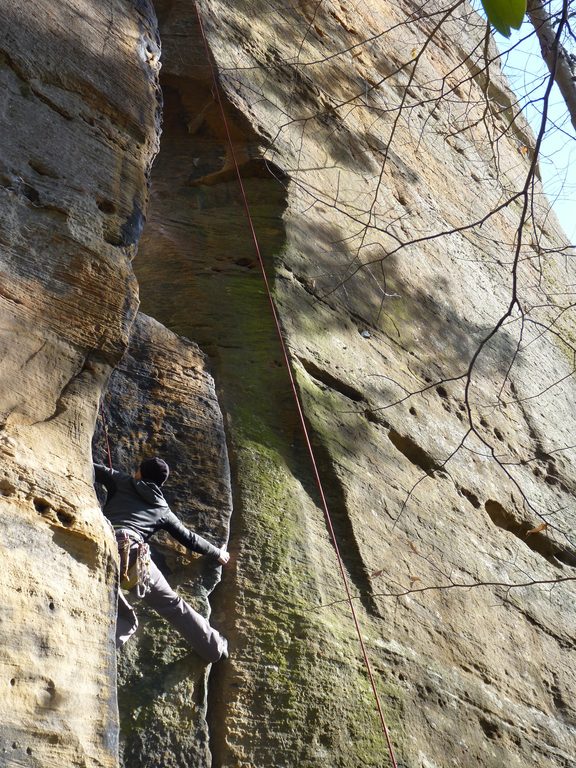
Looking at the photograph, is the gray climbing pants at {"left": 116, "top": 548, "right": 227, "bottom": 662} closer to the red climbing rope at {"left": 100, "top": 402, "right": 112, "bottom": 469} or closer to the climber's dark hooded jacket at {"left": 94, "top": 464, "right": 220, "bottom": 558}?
the climber's dark hooded jacket at {"left": 94, "top": 464, "right": 220, "bottom": 558}

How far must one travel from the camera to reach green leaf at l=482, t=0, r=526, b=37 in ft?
6.84

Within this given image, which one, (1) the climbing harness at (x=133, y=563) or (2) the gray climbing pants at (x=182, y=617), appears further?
(2) the gray climbing pants at (x=182, y=617)

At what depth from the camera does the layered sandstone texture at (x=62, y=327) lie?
8.20ft

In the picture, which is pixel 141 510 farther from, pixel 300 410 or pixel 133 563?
pixel 300 410

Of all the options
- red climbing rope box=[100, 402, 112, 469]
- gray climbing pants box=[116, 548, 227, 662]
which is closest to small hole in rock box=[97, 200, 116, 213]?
red climbing rope box=[100, 402, 112, 469]

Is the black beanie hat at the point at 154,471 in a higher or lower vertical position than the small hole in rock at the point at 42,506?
lower

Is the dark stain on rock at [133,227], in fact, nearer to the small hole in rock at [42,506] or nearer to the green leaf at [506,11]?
the small hole in rock at [42,506]

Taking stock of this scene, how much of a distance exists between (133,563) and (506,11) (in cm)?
216

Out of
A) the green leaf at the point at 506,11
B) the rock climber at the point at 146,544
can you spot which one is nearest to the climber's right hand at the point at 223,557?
the rock climber at the point at 146,544

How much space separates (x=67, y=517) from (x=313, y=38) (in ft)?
17.4

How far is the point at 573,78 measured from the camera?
4840 mm

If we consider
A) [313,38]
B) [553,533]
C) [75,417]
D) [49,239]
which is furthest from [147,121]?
[313,38]

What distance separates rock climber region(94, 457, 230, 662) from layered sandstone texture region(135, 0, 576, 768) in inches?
7.0

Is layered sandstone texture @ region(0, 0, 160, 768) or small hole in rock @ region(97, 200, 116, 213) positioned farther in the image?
small hole in rock @ region(97, 200, 116, 213)
